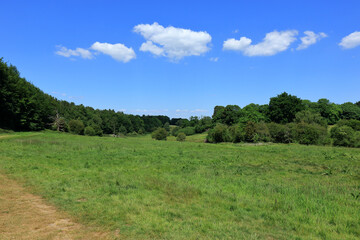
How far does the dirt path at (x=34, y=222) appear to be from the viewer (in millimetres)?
5644

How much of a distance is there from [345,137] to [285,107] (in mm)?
35873

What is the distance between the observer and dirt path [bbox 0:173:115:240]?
5.64 m

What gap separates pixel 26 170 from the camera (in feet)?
43.5

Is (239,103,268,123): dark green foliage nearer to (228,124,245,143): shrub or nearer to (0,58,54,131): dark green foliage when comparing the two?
(228,124,245,143): shrub

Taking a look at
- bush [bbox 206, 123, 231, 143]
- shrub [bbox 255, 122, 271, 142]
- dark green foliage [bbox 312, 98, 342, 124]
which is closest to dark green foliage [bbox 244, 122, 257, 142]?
shrub [bbox 255, 122, 271, 142]

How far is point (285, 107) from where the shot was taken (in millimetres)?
84688

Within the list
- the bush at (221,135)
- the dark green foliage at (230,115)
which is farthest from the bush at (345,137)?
the dark green foliage at (230,115)

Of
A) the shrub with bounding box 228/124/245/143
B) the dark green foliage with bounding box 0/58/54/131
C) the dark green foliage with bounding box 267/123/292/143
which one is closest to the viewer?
the dark green foliage with bounding box 0/58/54/131

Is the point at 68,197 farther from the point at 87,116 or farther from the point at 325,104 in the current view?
the point at 87,116

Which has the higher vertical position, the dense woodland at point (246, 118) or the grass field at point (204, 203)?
the dense woodland at point (246, 118)

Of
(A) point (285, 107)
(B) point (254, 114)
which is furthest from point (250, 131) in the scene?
(A) point (285, 107)

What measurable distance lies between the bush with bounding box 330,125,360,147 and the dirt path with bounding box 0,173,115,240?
5982 centimetres

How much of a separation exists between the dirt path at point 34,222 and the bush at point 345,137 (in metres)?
59.8

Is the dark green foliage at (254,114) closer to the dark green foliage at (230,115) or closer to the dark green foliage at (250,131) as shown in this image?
the dark green foliage at (230,115)
